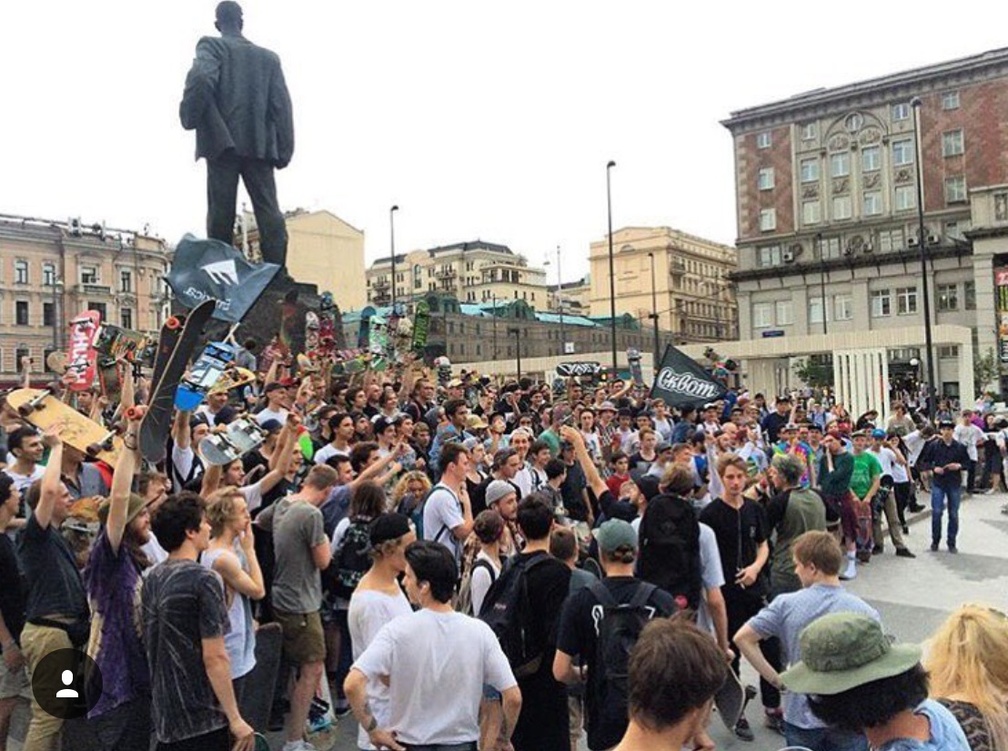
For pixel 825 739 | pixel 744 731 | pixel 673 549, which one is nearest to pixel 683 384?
pixel 744 731

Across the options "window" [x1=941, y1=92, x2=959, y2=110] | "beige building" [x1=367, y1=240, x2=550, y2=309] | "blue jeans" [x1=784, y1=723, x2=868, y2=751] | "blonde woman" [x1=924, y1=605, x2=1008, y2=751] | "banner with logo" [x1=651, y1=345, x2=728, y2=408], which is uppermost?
"window" [x1=941, y1=92, x2=959, y2=110]

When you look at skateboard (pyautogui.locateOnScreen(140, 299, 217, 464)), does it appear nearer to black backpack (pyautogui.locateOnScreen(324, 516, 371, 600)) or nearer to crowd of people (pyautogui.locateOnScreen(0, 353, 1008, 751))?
crowd of people (pyautogui.locateOnScreen(0, 353, 1008, 751))

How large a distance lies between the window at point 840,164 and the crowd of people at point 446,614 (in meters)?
66.4

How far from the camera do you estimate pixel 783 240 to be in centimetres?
6925

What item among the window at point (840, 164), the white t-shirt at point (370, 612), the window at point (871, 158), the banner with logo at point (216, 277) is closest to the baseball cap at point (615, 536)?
the white t-shirt at point (370, 612)

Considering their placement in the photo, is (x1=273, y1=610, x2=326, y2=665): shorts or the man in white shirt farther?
(x1=273, y1=610, x2=326, y2=665): shorts

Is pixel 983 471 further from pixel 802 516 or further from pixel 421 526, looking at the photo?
pixel 421 526

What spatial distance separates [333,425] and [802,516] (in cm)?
401

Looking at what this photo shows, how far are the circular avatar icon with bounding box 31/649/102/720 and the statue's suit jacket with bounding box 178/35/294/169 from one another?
14.1 meters

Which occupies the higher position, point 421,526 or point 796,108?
point 796,108

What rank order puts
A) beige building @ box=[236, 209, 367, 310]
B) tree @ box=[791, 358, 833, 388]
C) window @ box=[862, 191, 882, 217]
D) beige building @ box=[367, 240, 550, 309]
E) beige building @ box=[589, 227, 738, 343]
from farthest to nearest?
beige building @ box=[367, 240, 550, 309]
beige building @ box=[589, 227, 738, 343]
beige building @ box=[236, 209, 367, 310]
window @ box=[862, 191, 882, 217]
tree @ box=[791, 358, 833, 388]

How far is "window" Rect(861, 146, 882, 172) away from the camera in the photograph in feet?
216

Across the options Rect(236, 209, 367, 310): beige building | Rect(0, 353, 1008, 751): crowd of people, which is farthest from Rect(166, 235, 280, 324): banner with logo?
Rect(236, 209, 367, 310): beige building

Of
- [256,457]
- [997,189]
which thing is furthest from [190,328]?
[997,189]
